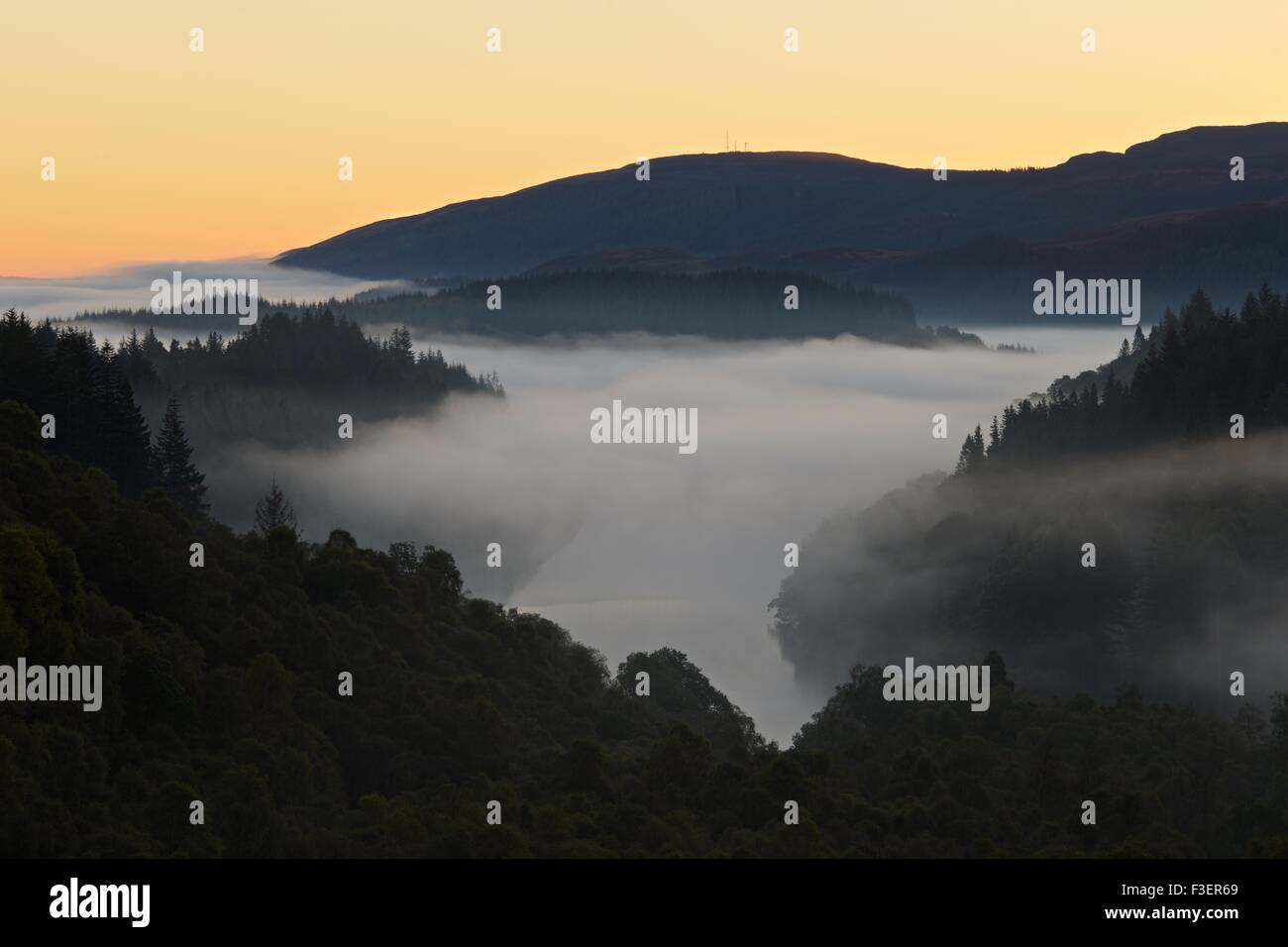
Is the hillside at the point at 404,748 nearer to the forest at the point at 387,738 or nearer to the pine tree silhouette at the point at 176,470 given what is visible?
the forest at the point at 387,738

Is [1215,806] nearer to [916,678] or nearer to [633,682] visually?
[633,682]

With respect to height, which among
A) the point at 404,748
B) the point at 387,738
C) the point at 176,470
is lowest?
the point at 404,748

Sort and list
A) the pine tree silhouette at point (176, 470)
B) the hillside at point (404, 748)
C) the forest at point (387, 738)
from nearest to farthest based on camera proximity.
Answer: the hillside at point (404, 748) < the forest at point (387, 738) < the pine tree silhouette at point (176, 470)

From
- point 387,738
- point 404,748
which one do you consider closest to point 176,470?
point 387,738

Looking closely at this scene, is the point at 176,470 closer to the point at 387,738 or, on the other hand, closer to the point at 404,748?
the point at 387,738

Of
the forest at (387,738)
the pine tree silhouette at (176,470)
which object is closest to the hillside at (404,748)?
the forest at (387,738)

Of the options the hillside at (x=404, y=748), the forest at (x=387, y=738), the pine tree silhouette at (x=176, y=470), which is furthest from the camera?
the pine tree silhouette at (x=176, y=470)

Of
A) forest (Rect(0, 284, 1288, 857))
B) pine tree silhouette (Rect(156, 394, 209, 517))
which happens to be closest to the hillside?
forest (Rect(0, 284, 1288, 857))
